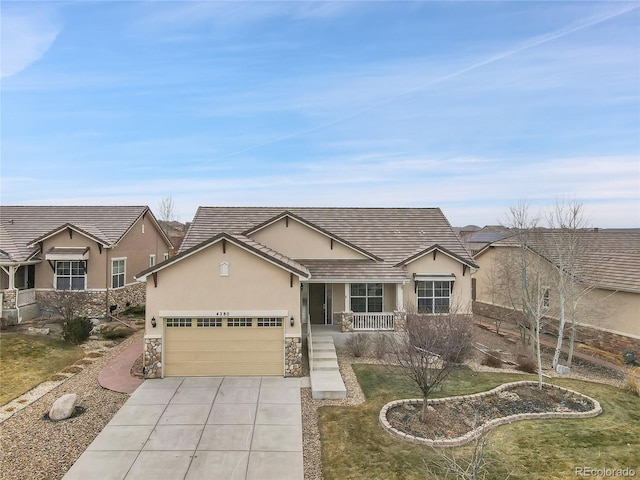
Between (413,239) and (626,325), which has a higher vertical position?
(413,239)

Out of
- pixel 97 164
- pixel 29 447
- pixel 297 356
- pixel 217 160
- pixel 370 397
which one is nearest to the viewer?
pixel 29 447

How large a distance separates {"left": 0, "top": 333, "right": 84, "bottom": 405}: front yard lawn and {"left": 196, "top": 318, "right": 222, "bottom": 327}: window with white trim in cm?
552

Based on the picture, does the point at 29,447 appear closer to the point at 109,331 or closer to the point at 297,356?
the point at 297,356

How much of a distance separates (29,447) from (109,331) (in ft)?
35.2

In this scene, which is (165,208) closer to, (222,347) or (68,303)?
(68,303)

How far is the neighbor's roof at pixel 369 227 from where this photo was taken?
19.0m

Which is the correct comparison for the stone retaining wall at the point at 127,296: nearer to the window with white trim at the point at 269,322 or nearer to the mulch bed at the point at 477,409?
the window with white trim at the point at 269,322

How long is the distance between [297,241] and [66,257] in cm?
1335

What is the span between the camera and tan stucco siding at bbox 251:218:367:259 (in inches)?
738

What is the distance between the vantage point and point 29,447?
332 inches

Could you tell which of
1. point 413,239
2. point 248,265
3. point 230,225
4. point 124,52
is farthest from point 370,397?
point 124,52

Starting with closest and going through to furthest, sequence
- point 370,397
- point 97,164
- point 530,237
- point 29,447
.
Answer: point 29,447
point 370,397
point 530,237
point 97,164

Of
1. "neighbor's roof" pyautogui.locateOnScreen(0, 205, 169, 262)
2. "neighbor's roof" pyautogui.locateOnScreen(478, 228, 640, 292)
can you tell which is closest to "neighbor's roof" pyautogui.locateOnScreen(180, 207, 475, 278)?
"neighbor's roof" pyautogui.locateOnScreen(478, 228, 640, 292)

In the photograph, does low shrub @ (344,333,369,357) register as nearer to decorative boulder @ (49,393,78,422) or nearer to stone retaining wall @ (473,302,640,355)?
stone retaining wall @ (473,302,640,355)
